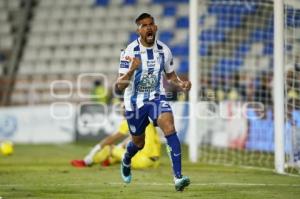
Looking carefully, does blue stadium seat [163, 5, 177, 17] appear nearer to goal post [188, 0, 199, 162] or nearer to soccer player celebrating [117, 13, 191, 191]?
goal post [188, 0, 199, 162]

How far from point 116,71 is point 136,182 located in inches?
588

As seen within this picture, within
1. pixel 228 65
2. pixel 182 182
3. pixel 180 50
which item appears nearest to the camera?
pixel 182 182

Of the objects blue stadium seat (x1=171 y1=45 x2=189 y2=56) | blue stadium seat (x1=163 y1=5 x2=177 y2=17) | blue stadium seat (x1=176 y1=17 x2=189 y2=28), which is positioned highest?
blue stadium seat (x1=163 y1=5 x2=177 y2=17)

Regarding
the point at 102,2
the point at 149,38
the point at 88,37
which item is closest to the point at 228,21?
the point at 88,37

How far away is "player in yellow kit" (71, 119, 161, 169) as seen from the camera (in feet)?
42.4

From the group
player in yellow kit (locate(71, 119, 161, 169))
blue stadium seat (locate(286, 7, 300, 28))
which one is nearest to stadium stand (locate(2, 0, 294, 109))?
player in yellow kit (locate(71, 119, 161, 169))

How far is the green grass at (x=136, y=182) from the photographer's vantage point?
8.63m

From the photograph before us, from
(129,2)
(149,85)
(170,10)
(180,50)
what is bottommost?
(149,85)

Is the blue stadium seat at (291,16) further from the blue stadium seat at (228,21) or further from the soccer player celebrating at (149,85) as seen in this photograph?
the blue stadium seat at (228,21)

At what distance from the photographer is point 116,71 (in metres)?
25.1

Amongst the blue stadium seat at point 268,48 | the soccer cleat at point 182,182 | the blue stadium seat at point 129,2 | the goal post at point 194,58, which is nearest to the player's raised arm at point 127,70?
the soccer cleat at point 182,182

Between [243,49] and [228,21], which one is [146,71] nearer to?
[228,21]

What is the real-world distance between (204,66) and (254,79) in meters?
1.45

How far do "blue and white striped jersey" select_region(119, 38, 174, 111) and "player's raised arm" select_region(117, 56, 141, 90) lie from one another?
0.05 feet
